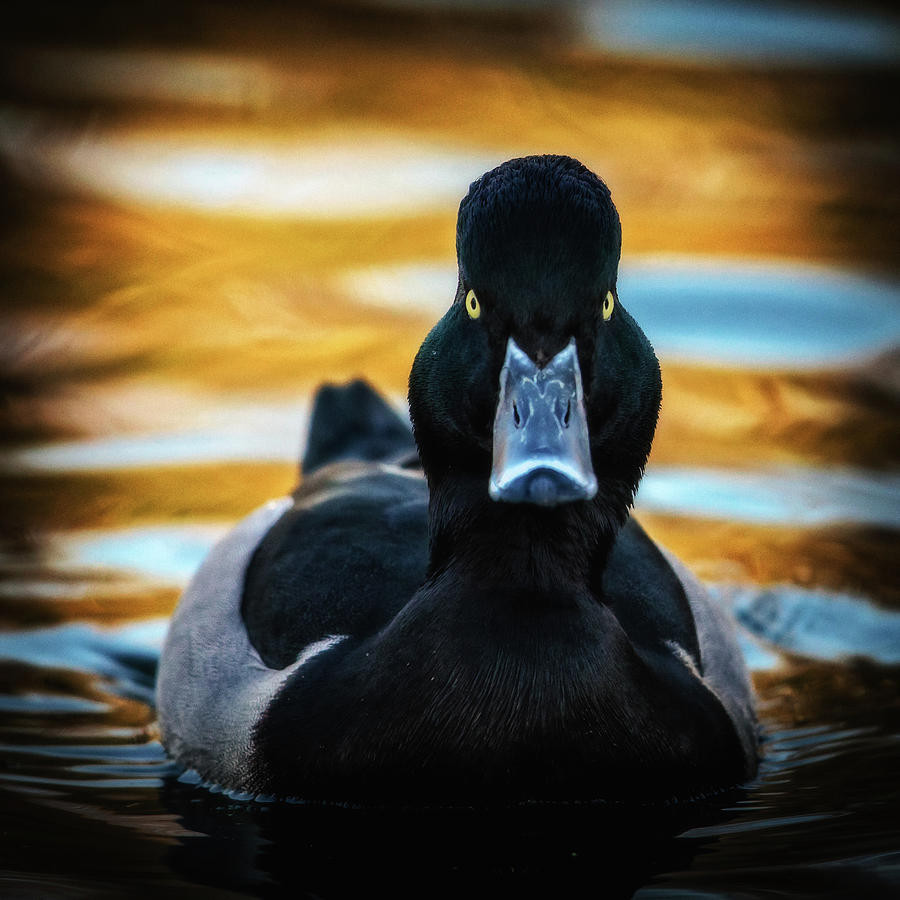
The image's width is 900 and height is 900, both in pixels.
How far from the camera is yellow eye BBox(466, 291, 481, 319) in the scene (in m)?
5.20

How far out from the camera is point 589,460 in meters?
4.88

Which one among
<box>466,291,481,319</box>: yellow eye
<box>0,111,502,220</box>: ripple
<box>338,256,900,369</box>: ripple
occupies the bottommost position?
<box>466,291,481,319</box>: yellow eye

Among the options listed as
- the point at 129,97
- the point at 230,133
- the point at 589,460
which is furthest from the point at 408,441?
the point at 129,97

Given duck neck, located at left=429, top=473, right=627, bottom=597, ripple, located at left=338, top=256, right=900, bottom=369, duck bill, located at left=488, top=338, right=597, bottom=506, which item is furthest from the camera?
ripple, located at left=338, top=256, right=900, bottom=369

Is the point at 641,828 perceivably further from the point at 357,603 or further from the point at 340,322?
the point at 340,322

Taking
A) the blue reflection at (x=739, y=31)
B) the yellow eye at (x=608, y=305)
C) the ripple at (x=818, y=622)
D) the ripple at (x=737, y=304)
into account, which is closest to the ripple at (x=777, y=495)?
the ripple at (x=818, y=622)

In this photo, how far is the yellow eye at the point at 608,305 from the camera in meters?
5.21

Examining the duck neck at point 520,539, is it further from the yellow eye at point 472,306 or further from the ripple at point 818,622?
the ripple at point 818,622

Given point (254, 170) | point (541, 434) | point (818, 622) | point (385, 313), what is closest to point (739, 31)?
point (254, 170)

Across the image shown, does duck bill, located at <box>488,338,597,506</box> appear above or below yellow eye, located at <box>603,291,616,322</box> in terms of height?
below

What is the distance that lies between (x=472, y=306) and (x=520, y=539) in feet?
2.26

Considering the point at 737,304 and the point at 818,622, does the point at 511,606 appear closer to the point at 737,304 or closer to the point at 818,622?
the point at 818,622

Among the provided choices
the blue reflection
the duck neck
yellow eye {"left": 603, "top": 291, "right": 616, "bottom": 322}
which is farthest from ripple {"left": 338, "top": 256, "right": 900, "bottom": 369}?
yellow eye {"left": 603, "top": 291, "right": 616, "bottom": 322}

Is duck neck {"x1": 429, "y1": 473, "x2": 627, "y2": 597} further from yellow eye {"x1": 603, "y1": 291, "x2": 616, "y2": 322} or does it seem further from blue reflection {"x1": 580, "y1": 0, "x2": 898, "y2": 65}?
blue reflection {"x1": 580, "y1": 0, "x2": 898, "y2": 65}
